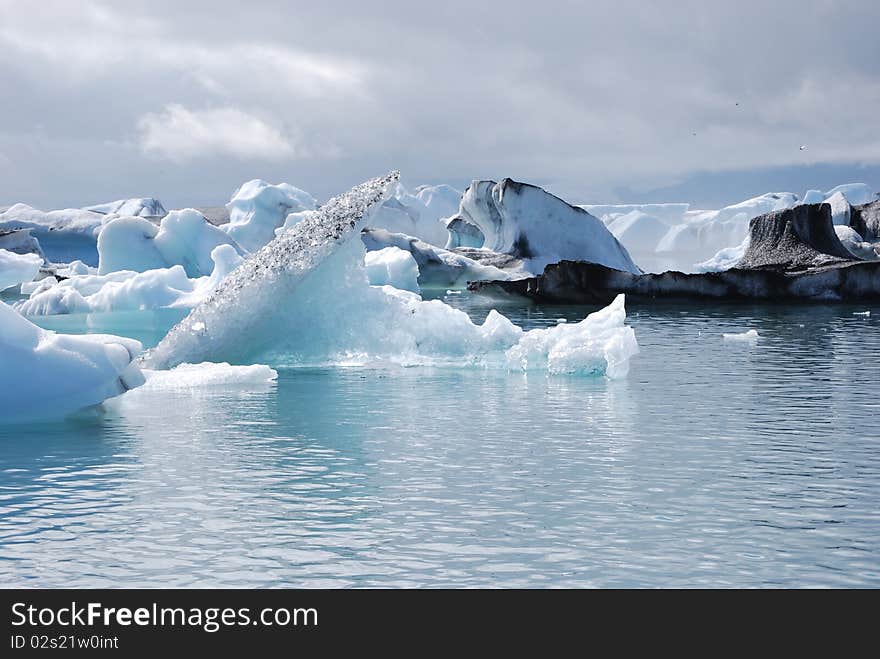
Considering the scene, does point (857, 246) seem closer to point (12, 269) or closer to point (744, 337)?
point (744, 337)

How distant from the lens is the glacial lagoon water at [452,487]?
16.3ft

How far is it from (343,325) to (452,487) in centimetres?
706

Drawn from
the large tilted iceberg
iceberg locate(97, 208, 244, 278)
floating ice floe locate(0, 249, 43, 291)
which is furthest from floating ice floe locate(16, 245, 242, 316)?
the large tilted iceberg

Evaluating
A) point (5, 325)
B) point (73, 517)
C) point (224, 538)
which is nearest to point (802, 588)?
point (224, 538)

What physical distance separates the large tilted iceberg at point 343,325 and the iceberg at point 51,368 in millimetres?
3850

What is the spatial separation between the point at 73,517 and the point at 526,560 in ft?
8.49

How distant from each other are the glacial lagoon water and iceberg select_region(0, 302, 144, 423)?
26 centimetres

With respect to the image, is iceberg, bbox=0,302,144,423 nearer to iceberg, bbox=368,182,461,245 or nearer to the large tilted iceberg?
the large tilted iceberg

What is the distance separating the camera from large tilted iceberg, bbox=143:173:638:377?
12.4 meters

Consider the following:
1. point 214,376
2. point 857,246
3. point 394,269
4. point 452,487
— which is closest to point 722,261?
point 857,246

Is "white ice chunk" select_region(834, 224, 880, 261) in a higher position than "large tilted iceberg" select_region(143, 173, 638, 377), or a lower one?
higher

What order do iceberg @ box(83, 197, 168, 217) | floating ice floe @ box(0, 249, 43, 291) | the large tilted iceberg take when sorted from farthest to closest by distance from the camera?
iceberg @ box(83, 197, 168, 217) → floating ice floe @ box(0, 249, 43, 291) → the large tilted iceberg

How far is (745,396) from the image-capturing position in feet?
36.0
